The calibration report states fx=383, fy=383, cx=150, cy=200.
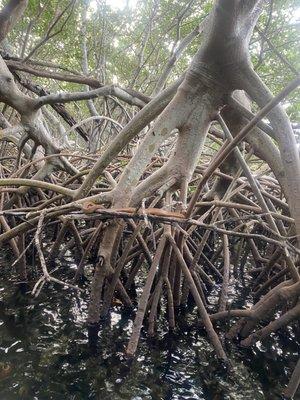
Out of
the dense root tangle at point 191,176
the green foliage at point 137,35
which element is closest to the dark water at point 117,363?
the dense root tangle at point 191,176

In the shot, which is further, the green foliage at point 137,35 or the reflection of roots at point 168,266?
the green foliage at point 137,35

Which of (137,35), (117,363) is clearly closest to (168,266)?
(117,363)

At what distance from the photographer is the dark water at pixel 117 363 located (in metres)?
2.22

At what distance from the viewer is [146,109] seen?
2.33 meters

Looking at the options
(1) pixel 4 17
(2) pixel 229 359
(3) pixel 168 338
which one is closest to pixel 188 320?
(3) pixel 168 338

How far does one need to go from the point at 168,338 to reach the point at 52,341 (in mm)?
829

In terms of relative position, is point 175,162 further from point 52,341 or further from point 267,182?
point 267,182

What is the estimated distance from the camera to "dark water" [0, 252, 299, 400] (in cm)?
222

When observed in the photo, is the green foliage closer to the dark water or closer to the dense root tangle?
the dense root tangle

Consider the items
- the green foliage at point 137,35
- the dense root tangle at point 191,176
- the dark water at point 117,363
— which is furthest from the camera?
the green foliage at point 137,35

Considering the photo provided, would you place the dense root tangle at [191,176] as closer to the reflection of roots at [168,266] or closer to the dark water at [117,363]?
the reflection of roots at [168,266]

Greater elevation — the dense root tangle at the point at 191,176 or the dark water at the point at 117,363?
the dense root tangle at the point at 191,176

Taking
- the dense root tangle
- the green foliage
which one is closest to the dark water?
the dense root tangle

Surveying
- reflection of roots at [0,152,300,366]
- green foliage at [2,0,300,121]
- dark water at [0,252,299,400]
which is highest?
green foliage at [2,0,300,121]
